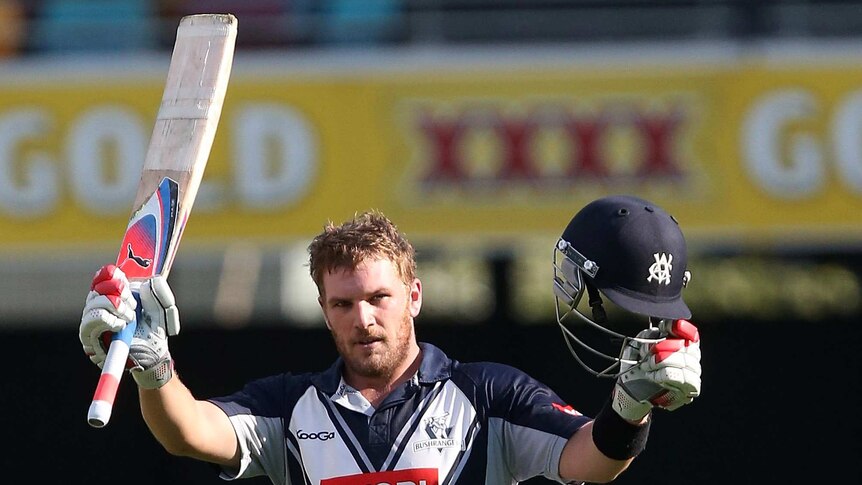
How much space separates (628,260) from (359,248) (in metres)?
0.63

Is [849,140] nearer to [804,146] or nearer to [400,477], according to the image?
[804,146]

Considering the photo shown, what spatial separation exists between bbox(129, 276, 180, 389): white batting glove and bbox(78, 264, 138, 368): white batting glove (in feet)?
0.15

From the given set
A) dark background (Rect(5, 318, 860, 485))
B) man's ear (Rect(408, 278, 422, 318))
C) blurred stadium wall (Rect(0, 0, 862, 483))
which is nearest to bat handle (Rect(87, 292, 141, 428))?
man's ear (Rect(408, 278, 422, 318))

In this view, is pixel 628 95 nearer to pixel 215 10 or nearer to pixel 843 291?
pixel 843 291

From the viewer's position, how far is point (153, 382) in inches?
132

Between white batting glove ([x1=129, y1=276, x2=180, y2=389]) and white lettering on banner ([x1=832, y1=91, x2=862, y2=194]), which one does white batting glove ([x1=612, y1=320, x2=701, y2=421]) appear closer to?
white batting glove ([x1=129, y1=276, x2=180, y2=389])

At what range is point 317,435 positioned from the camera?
3.59 metres

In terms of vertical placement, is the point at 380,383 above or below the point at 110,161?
below

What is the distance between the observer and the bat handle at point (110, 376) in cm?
316

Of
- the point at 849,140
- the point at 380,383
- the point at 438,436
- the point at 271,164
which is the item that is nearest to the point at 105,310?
the point at 380,383

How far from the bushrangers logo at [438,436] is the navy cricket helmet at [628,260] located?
42cm

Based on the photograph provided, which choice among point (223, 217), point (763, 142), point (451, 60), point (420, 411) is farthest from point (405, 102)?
point (420, 411)

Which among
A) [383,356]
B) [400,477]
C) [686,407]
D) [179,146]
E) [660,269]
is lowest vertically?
[686,407]

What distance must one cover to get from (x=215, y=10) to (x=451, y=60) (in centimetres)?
127
